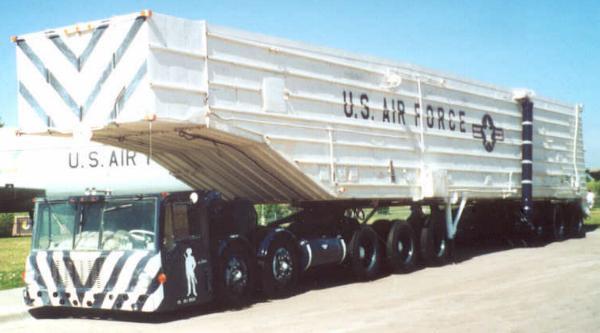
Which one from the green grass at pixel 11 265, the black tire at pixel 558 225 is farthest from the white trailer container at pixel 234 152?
Result: the black tire at pixel 558 225

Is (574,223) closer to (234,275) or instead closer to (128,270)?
(234,275)

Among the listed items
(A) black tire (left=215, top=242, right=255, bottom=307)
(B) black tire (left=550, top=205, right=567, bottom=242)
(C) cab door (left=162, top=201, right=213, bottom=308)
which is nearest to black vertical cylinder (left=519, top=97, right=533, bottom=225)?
(B) black tire (left=550, top=205, right=567, bottom=242)

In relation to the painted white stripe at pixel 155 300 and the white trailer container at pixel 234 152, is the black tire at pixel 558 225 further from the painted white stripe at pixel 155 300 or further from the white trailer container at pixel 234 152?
the painted white stripe at pixel 155 300

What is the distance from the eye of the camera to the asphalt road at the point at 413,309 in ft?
28.6

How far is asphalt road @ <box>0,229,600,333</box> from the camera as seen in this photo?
28.6 feet

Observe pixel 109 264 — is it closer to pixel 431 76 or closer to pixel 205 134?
pixel 205 134

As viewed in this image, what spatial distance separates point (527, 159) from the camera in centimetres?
1883

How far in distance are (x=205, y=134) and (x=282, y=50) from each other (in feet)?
7.16

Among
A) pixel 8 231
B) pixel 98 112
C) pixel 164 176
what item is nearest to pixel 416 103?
pixel 164 176

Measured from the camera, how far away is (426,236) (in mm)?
15258

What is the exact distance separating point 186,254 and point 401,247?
610 cm

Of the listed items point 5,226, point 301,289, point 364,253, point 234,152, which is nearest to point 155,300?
point 234,152

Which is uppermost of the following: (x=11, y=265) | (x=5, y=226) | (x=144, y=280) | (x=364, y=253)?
(x=144, y=280)

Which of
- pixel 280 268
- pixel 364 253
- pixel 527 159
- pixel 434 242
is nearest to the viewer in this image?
pixel 280 268
